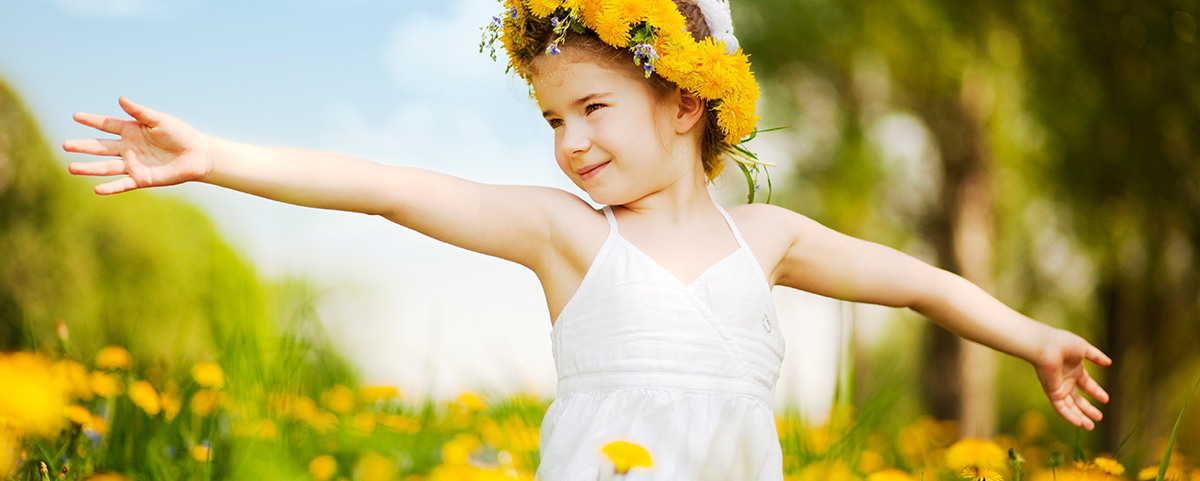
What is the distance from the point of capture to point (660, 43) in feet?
6.63

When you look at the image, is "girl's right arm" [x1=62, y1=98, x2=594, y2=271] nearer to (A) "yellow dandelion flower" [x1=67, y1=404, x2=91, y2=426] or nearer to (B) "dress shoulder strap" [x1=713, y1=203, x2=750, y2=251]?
(B) "dress shoulder strap" [x1=713, y1=203, x2=750, y2=251]

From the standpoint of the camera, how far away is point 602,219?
203 cm

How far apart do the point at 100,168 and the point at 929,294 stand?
6.55 feet

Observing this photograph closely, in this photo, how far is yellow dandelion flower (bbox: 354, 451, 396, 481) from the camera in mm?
1996

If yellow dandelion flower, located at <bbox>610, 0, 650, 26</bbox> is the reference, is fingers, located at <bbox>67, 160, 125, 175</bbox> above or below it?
below

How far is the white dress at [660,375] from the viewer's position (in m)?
1.85

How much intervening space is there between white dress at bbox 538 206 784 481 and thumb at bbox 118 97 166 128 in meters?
0.93

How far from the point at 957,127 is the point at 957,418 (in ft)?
8.25

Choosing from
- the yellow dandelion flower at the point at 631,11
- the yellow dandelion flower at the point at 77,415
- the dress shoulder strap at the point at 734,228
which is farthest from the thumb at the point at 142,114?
the dress shoulder strap at the point at 734,228

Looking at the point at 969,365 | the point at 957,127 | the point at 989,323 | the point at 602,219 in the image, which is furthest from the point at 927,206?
the point at 602,219

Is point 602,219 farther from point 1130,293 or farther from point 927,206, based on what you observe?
point 927,206

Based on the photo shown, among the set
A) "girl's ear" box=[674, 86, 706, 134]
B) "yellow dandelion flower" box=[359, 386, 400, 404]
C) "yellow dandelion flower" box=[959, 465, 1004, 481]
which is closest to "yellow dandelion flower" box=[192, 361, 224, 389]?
"yellow dandelion flower" box=[359, 386, 400, 404]

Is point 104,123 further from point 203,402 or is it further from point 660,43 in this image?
point 660,43

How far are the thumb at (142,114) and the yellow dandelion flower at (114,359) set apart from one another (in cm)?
111
